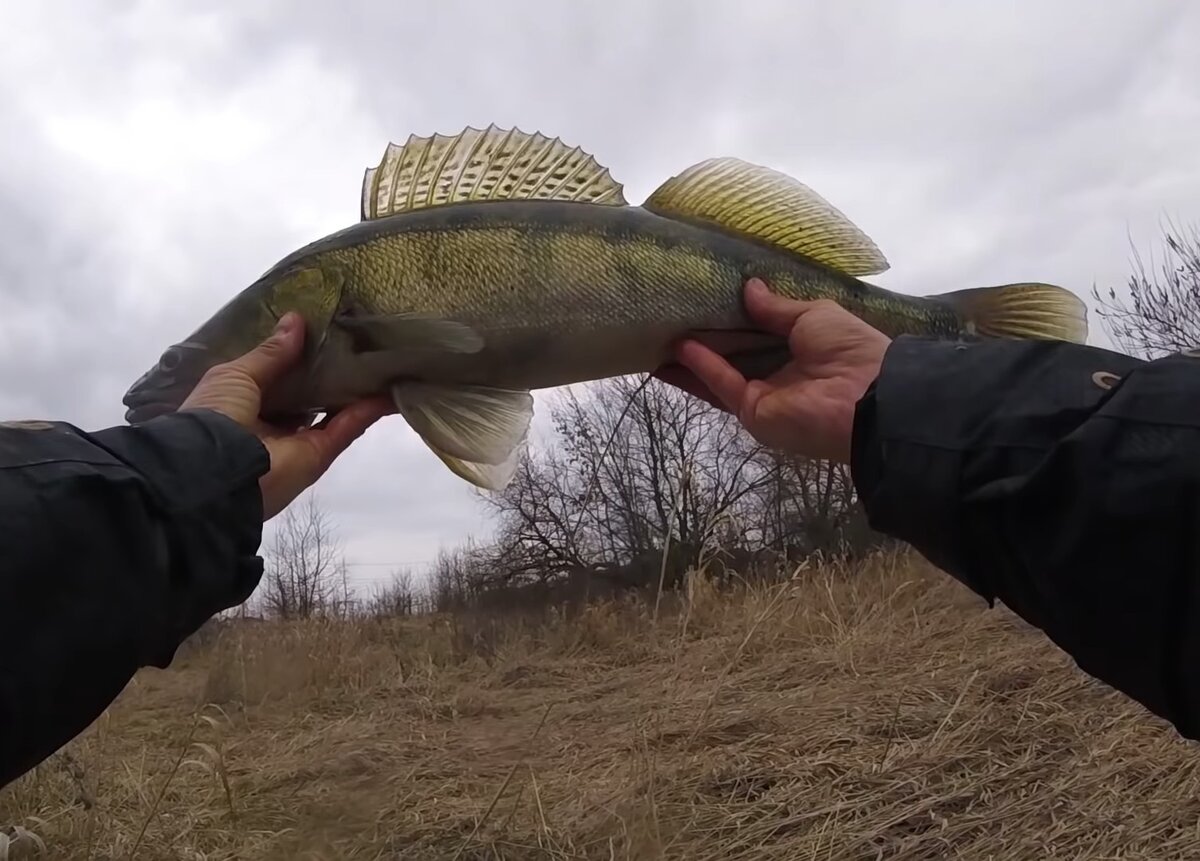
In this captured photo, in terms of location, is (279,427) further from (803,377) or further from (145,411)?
(803,377)

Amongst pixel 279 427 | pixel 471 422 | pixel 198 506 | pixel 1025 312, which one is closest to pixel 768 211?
pixel 1025 312

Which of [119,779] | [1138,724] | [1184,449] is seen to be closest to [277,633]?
[119,779]

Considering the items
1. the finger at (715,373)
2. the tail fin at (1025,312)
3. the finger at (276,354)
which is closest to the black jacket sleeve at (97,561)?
the finger at (276,354)

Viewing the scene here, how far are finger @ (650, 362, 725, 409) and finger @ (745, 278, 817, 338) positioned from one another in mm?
307

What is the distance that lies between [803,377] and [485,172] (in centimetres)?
118

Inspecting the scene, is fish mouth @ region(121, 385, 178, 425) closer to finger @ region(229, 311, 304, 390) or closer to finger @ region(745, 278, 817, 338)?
finger @ region(229, 311, 304, 390)

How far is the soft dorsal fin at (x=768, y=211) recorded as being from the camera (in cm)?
279

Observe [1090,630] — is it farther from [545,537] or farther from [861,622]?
[545,537]

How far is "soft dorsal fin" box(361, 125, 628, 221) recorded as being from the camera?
2748mm

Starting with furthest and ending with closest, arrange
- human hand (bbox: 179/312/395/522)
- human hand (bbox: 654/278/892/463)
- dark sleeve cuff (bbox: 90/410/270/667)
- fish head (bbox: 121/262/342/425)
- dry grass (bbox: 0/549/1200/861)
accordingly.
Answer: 1. dry grass (bbox: 0/549/1200/861)
2. fish head (bbox: 121/262/342/425)
3. human hand (bbox: 179/312/395/522)
4. human hand (bbox: 654/278/892/463)
5. dark sleeve cuff (bbox: 90/410/270/667)

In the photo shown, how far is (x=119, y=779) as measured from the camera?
576cm

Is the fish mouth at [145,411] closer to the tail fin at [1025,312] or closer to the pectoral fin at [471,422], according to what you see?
the pectoral fin at [471,422]

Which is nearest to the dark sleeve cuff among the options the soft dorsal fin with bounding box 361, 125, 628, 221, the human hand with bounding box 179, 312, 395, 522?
the human hand with bounding box 179, 312, 395, 522

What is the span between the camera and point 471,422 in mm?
2652
